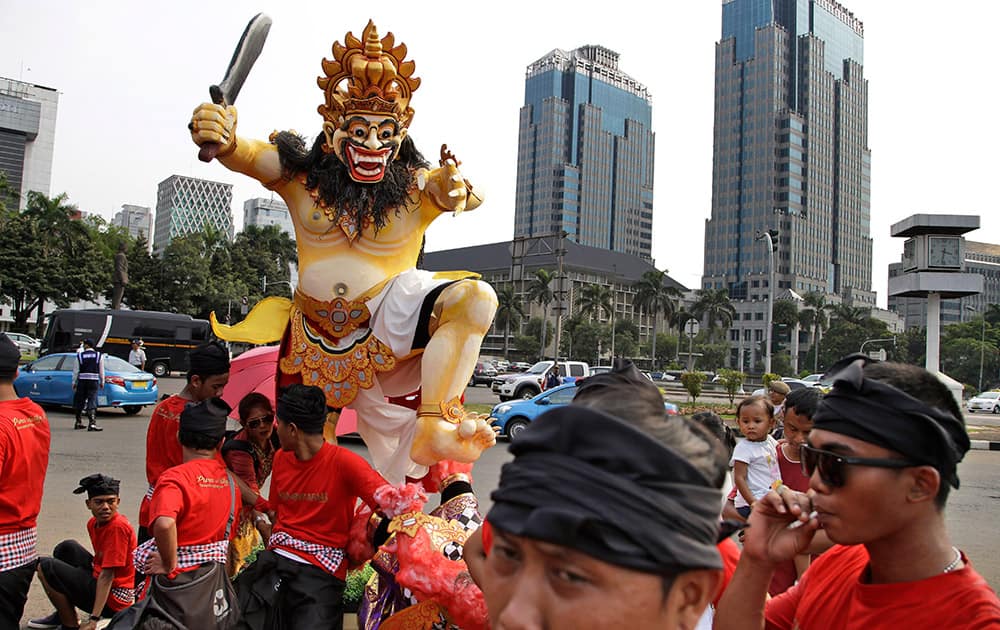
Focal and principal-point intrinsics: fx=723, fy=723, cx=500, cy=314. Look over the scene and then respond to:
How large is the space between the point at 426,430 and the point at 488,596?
7.44ft

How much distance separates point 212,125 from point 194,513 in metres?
1.91

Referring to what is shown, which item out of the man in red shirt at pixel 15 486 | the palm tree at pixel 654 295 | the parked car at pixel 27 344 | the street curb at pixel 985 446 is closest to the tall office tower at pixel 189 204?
the palm tree at pixel 654 295

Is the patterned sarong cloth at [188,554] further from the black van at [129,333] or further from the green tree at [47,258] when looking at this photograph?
the green tree at [47,258]

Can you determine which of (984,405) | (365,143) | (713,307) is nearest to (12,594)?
(365,143)

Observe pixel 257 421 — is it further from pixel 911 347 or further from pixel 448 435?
pixel 911 347

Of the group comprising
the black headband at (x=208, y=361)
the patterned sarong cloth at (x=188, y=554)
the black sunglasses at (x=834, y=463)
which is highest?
the black headband at (x=208, y=361)

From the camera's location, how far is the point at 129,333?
2648 cm

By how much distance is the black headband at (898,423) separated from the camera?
58.3 inches

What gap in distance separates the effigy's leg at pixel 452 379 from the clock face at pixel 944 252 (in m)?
17.0

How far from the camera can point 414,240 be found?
4027 mm

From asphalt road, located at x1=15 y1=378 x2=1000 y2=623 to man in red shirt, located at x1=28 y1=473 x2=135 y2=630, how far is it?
1.92ft

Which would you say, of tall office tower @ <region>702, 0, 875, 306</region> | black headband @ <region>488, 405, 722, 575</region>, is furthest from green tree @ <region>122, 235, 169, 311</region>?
tall office tower @ <region>702, 0, 875, 306</region>

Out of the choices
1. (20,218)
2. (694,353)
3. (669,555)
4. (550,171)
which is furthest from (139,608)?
(550,171)

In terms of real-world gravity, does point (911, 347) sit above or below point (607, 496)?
above
